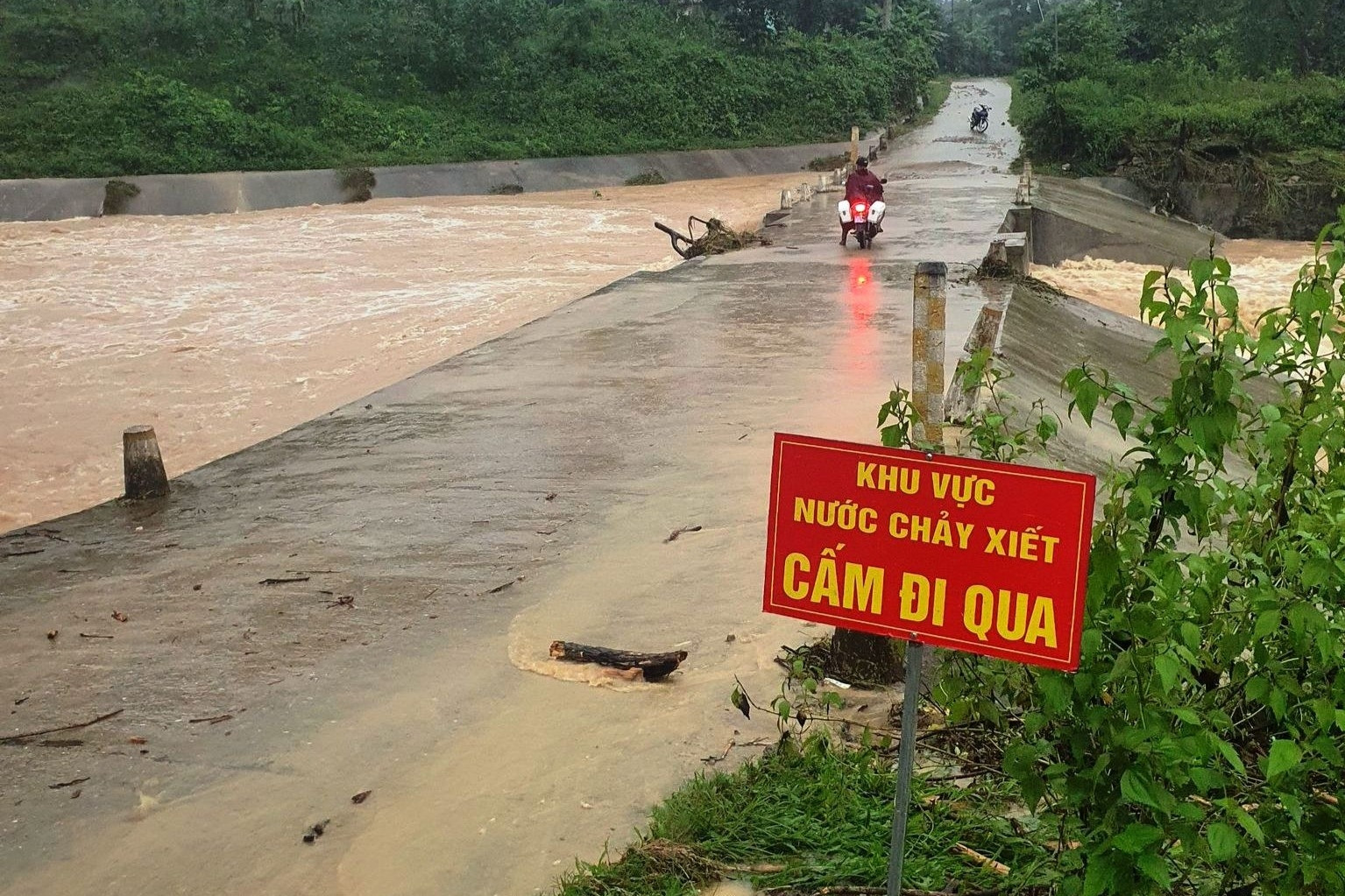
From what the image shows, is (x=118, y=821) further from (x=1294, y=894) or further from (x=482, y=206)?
(x=482, y=206)

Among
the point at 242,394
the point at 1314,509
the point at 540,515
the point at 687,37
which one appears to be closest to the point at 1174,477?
the point at 1314,509

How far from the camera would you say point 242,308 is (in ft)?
65.8

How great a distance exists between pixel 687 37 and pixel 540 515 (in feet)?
150

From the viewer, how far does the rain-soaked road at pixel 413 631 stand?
15.2ft

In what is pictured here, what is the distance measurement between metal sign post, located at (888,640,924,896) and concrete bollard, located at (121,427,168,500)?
7348mm

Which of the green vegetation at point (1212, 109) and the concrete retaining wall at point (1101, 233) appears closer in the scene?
the concrete retaining wall at point (1101, 233)

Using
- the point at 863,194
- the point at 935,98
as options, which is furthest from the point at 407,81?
the point at 935,98

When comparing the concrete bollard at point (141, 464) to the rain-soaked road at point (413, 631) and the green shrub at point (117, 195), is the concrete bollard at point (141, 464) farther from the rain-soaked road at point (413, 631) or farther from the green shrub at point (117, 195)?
the green shrub at point (117, 195)

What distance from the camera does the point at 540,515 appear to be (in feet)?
26.6

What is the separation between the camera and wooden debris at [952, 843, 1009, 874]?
3814 millimetres

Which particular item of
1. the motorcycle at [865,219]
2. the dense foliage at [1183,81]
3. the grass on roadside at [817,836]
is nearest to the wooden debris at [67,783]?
the grass on roadside at [817,836]

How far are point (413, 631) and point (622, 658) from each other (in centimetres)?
128

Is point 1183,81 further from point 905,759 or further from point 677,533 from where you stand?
point 905,759

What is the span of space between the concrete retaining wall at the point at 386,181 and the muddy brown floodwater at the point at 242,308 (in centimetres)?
119
